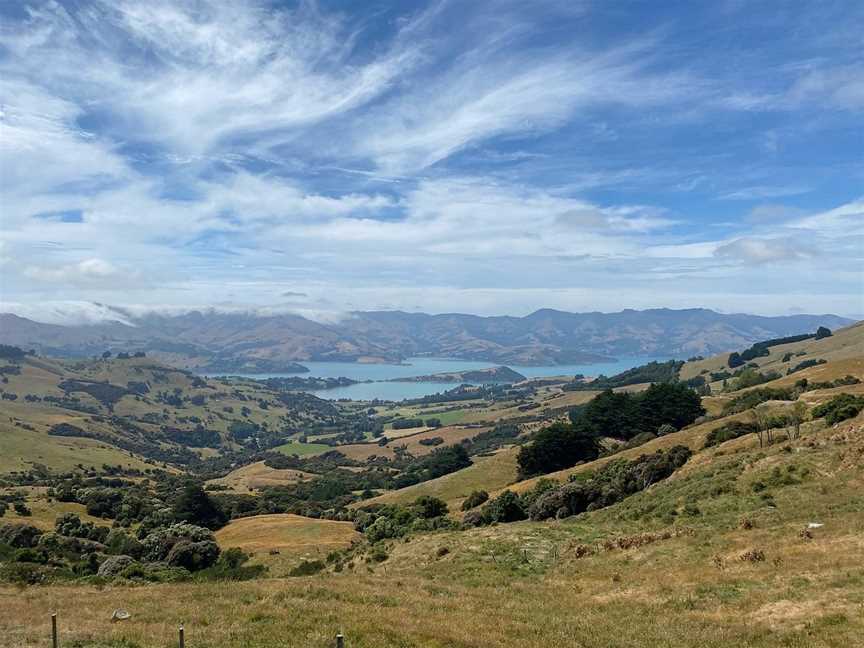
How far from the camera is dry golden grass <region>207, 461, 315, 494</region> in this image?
445ft

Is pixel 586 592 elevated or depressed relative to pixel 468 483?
elevated

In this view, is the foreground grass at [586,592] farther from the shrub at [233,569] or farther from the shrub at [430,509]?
the shrub at [430,509]

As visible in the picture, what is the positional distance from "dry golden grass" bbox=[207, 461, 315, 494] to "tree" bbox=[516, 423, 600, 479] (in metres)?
78.4

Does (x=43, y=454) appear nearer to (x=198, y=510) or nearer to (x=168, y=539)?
(x=198, y=510)

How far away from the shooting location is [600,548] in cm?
2791

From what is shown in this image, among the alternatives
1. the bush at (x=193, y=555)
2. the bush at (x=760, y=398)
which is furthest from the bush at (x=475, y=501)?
the bush at (x=760, y=398)

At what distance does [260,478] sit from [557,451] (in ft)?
325

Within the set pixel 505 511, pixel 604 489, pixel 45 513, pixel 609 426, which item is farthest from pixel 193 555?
Result: pixel 609 426

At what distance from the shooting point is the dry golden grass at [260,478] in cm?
13575

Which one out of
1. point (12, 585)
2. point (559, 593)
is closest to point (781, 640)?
point (559, 593)

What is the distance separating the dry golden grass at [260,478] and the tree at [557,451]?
78.4 meters

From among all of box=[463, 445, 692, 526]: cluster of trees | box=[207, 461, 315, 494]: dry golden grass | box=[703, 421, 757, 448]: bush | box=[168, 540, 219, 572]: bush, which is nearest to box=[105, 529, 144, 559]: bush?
box=[168, 540, 219, 572]: bush

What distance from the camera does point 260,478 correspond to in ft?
486

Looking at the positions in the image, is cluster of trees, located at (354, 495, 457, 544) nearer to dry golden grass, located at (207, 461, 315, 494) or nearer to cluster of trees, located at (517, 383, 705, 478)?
cluster of trees, located at (517, 383, 705, 478)
